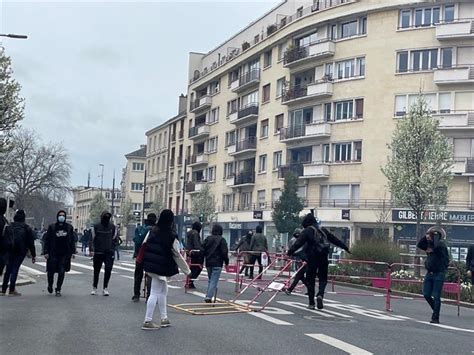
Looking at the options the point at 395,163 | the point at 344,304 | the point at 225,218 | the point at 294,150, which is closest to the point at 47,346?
the point at 344,304

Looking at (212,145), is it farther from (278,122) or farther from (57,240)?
(57,240)

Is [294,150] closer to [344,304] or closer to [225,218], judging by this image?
[225,218]

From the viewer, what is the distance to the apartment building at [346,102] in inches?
1672

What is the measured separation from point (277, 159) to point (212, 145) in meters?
15.1

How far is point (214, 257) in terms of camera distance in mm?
14336

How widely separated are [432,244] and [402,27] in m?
34.2

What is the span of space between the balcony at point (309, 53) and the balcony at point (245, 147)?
809cm

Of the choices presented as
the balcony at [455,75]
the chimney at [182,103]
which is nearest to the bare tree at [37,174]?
the chimney at [182,103]

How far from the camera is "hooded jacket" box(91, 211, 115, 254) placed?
14.6 metres

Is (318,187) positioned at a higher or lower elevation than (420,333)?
higher

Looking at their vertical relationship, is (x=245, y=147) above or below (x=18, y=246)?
above

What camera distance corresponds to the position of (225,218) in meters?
62.2

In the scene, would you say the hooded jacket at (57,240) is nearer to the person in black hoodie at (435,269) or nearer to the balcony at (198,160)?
the person in black hoodie at (435,269)

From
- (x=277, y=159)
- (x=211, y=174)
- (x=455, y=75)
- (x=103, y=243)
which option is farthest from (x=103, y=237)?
(x=211, y=174)
